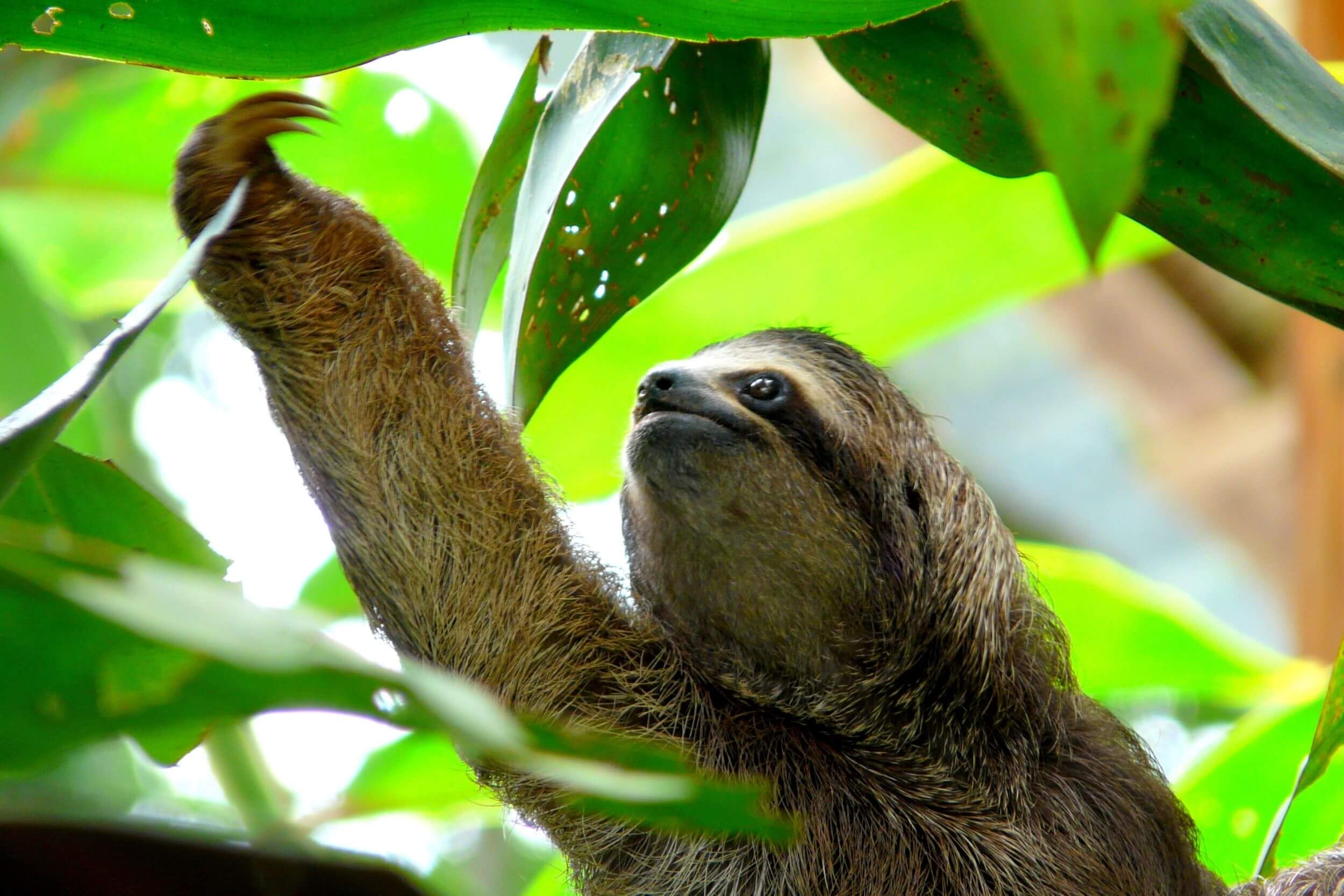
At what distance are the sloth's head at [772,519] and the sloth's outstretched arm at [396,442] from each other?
0.82 ft

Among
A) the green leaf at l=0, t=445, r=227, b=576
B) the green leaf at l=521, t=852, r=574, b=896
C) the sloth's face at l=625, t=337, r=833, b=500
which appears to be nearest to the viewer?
the green leaf at l=0, t=445, r=227, b=576

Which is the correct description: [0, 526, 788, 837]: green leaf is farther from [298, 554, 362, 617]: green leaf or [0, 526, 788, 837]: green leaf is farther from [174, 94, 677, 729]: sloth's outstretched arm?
[298, 554, 362, 617]: green leaf

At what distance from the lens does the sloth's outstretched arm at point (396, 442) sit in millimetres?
1824

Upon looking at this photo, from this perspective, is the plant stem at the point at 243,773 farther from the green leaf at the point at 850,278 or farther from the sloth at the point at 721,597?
the green leaf at the point at 850,278

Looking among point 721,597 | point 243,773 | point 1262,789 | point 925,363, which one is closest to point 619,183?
point 721,597

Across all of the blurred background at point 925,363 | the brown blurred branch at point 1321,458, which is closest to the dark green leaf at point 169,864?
the blurred background at point 925,363

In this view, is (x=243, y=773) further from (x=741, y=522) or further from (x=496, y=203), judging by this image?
(x=496, y=203)

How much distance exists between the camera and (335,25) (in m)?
1.34

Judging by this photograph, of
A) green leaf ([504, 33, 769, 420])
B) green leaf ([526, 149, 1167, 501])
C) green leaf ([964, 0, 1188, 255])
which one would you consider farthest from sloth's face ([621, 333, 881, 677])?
green leaf ([964, 0, 1188, 255])

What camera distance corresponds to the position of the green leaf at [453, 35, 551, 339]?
1799mm

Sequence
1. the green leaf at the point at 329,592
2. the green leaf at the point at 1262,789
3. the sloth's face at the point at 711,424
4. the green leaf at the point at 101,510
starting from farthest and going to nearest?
the green leaf at the point at 329,592 < the green leaf at the point at 1262,789 < the sloth's face at the point at 711,424 < the green leaf at the point at 101,510

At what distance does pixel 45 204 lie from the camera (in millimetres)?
3582

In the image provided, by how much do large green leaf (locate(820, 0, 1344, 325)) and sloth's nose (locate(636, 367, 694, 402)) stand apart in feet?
2.23

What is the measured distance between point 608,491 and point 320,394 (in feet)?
5.50
